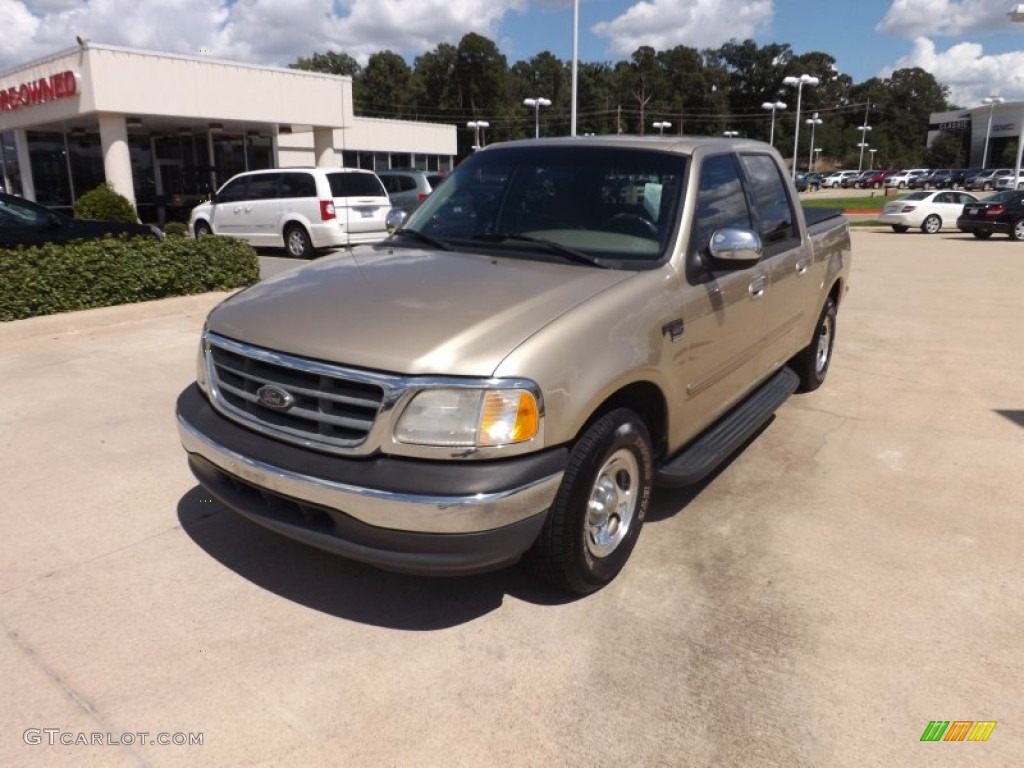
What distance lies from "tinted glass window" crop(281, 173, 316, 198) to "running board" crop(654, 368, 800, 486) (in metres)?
11.4

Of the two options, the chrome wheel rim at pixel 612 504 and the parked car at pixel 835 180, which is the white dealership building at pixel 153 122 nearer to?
the chrome wheel rim at pixel 612 504

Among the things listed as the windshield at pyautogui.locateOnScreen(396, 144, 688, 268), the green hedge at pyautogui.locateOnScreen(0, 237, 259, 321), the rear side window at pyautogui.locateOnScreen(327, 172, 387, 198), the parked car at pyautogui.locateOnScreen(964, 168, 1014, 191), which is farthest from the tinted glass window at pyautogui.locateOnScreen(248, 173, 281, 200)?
the parked car at pyautogui.locateOnScreen(964, 168, 1014, 191)

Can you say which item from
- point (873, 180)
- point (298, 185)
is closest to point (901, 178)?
point (873, 180)

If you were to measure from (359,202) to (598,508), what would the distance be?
496 inches

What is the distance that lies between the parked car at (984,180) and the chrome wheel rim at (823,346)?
64523mm

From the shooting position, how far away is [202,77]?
71.7 ft

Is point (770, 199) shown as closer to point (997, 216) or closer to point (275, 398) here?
point (275, 398)

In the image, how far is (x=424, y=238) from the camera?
4.11m

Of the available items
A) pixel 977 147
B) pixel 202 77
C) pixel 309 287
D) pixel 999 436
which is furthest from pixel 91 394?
pixel 977 147

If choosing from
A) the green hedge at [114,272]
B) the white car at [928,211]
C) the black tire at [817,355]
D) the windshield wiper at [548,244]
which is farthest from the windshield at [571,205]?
the white car at [928,211]

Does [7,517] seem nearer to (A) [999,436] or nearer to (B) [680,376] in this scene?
(B) [680,376]

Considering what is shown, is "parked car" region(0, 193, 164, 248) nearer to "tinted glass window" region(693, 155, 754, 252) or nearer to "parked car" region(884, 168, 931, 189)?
"tinted glass window" region(693, 155, 754, 252)

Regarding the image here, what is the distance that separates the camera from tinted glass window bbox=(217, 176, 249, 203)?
50.6 feet

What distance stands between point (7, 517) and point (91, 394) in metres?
2.12
